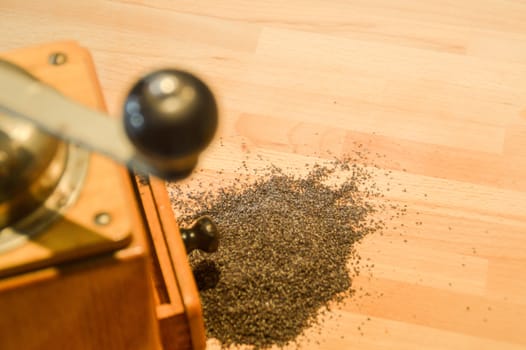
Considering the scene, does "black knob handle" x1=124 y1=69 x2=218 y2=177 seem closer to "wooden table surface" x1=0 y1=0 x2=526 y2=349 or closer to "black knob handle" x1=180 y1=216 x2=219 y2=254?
"black knob handle" x1=180 y1=216 x2=219 y2=254

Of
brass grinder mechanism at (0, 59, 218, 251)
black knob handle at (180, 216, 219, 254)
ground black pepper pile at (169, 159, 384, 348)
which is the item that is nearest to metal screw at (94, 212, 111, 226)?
brass grinder mechanism at (0, 59, 218, 251)

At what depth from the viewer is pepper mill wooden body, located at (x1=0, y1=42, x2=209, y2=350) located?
46 centimetres

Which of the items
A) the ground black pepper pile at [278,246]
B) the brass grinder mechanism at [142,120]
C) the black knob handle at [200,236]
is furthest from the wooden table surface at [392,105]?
the brass grinder mechanism at [142,120]

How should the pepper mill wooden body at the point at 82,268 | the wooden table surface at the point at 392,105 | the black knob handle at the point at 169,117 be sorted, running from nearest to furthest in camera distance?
the black knob handle at the point at 169,117 < the pepper mill wooden body at the point at 82,268 < the wooden table surface at the point at 392,105

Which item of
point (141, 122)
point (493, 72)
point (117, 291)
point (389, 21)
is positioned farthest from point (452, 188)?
point (141, 122)

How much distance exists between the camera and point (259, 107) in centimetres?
101

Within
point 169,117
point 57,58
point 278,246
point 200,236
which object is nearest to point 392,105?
point 278,246

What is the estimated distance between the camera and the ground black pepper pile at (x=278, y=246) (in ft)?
2.64

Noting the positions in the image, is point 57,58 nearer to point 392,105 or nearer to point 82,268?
point 82,268

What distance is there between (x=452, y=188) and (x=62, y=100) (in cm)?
71

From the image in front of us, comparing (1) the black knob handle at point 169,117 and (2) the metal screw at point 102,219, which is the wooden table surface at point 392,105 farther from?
(1) the black knob handle at point 169,117

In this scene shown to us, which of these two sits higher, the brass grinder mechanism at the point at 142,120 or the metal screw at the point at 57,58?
the metal screw at the point at 57,58

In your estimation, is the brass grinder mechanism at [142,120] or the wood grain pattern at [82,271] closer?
the brass grinder mechanism at [142,120]

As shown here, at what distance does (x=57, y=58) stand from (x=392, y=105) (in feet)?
2.04
